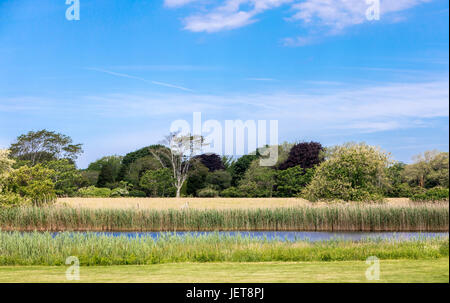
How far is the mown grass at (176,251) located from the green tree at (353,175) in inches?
467

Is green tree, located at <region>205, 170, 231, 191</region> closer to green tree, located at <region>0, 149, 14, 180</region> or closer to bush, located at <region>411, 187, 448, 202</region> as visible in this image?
green tree, located at <region>0, 149, 14, 180</region>

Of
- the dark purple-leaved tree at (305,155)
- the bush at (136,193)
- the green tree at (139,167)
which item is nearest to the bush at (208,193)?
the bush at (136,193)

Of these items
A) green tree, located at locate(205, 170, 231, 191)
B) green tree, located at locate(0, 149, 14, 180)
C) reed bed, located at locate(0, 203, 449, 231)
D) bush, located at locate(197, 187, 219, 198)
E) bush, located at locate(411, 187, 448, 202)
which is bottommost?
reed bed, located at locate(0, 203, 449, 231)

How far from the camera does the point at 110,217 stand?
2264 cm

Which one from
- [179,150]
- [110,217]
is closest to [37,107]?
[110,217]

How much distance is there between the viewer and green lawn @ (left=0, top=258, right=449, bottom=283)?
25.1ft

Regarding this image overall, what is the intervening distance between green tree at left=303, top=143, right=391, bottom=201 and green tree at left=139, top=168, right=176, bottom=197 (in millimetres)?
18659

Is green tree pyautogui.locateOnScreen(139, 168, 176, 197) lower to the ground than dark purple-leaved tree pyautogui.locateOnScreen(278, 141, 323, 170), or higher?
lower

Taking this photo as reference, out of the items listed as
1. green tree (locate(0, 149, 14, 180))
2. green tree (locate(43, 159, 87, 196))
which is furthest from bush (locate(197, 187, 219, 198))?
green tree (locate(0, 149, 14, 180))

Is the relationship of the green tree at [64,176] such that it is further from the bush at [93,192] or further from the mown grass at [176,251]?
the mown grass at [176,251]

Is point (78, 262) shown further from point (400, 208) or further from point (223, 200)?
point (223, 200)

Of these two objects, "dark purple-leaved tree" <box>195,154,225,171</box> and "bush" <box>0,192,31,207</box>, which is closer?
"bush" <box>0,192,31,207</box>

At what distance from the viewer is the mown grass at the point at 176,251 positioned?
1048 cm

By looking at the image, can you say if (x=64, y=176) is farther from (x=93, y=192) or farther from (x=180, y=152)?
(x=180, y=152)
